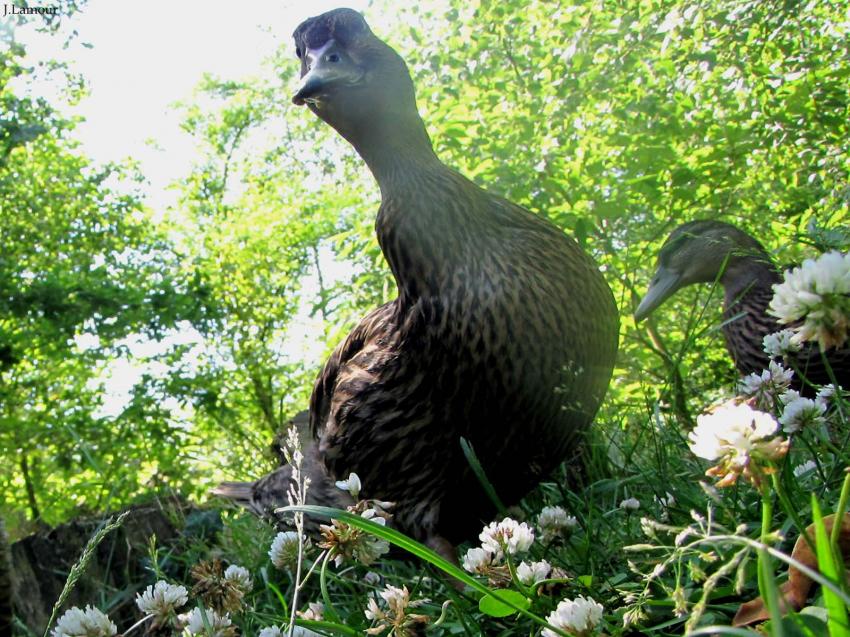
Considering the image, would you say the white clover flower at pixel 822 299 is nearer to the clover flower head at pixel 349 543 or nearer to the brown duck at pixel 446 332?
the clover flower head at pixel 349 543

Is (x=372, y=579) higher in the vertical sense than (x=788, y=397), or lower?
lower

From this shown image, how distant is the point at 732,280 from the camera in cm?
473

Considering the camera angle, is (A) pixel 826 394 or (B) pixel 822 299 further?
(A) pixel 826 394

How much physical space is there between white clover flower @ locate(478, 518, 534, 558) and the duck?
262cm

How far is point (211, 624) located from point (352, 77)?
6.26 ft

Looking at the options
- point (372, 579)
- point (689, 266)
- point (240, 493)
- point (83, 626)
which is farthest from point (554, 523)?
point (689, 266)

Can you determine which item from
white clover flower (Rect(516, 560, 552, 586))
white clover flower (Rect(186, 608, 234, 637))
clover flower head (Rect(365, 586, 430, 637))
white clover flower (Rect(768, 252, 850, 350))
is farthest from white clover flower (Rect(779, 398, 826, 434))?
white clover flower (Rect(186, 608, 234, 637))

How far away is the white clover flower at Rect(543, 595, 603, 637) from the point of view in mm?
1194

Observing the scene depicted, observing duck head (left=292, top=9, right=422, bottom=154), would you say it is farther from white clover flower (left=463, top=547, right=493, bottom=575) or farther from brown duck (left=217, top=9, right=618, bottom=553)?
white clover flower (left=463, top=547, right=493, bottom=575)

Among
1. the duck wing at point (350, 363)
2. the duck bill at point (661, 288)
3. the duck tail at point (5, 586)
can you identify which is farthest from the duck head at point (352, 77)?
the duck bill at point (661, 288)

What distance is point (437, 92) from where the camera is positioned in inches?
223

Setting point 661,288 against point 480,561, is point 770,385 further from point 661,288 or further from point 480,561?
point 661,288

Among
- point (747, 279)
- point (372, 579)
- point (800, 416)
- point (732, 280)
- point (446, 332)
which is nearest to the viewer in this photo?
point (800, 416)

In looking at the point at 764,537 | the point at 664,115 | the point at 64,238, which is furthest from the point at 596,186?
the point at 64,238
